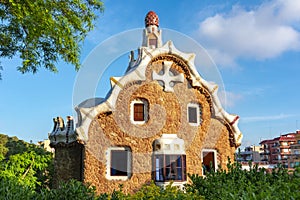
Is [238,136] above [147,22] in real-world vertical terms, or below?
below

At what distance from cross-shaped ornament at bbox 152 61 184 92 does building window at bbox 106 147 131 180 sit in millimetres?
2968

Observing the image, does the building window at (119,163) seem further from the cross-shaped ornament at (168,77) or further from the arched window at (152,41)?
the arched window at (152,41)

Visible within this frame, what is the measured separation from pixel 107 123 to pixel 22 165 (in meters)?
4.51

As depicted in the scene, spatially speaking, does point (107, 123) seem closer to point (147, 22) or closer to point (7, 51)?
point (7, 51)

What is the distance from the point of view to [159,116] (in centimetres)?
1211

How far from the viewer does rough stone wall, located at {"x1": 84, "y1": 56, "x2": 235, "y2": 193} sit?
1142 cm

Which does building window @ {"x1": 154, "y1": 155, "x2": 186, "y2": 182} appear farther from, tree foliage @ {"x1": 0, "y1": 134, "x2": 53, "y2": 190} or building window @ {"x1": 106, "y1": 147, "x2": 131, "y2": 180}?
tree foliage @ {"x1": 0, "y1": 134, "x2": 53, "y2": 190}

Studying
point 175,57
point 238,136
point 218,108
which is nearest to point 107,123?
point 175,57

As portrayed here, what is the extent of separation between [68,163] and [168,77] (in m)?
5.30

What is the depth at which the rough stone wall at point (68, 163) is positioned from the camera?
12312 mm

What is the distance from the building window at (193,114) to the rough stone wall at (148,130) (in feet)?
0.55

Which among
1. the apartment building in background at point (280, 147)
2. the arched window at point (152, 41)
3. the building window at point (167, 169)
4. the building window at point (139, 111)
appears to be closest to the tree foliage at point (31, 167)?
the building window at point (139, 111)

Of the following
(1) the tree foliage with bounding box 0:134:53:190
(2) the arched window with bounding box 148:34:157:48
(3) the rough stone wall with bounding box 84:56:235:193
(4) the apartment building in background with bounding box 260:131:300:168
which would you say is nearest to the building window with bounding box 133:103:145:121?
(3) the rough stone wall with bounding box 84:56:235:193

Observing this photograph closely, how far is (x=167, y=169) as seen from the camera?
11.7 m
